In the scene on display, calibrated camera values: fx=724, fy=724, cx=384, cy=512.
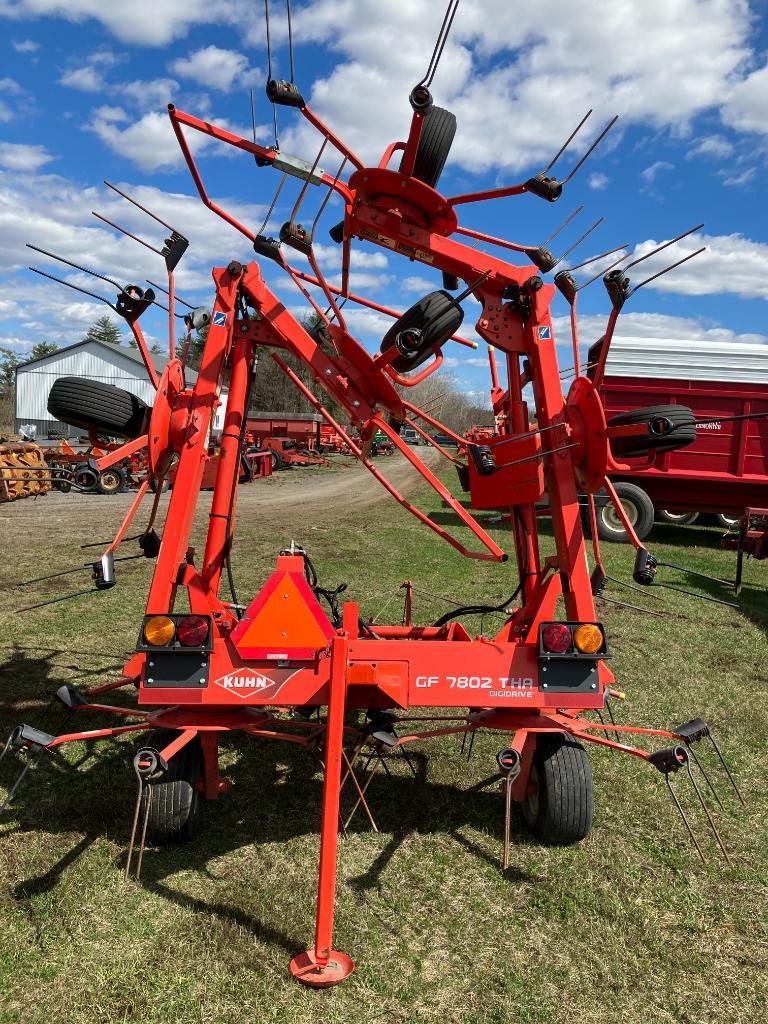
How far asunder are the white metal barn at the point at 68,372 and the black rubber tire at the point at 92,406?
47.0 m

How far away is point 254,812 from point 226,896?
682mm

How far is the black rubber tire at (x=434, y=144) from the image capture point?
132 inches

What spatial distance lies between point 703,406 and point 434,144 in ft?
33.4

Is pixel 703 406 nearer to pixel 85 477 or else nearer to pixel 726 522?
pixel 726 522

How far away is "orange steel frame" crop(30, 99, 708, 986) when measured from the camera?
10.5 feet

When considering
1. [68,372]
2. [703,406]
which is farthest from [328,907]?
[68,372]

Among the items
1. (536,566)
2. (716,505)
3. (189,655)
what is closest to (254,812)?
(189,655)

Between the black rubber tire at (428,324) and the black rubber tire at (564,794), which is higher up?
the black rubber tire at (428,324)

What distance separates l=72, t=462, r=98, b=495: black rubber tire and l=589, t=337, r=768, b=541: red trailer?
34.2 feet

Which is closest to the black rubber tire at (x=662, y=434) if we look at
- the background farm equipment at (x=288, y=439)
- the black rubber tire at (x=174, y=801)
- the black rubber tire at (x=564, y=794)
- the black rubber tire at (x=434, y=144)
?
the black rubber tire at (x=564, y=794)

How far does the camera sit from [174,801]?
3.13 m

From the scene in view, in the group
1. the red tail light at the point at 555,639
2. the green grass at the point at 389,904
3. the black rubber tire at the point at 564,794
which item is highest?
the red tail light at the point at 555,639

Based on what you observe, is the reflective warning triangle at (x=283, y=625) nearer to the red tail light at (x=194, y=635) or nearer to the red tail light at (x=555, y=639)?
the red tail light at (x=194, y=635)

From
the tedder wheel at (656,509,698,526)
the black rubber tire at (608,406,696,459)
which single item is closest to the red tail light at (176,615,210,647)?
the black rubber tire at (608,406,696,459)
